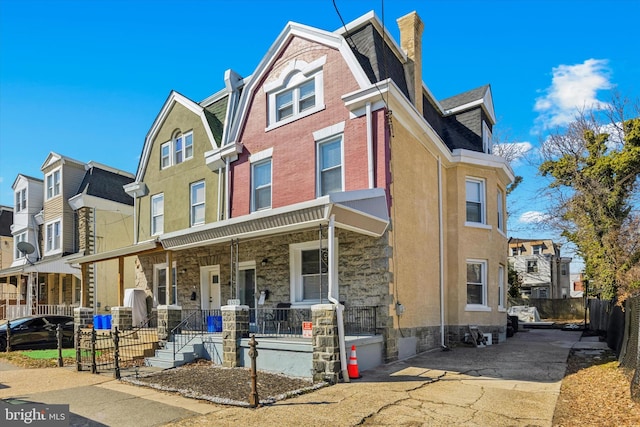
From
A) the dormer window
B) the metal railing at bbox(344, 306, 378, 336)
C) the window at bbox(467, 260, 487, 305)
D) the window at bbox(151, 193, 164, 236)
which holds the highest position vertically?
the dormer window

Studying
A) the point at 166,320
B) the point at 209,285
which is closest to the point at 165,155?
the point at 209,285

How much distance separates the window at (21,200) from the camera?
94.4 feet

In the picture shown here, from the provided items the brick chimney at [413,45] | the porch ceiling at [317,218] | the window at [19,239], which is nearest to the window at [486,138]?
the brick chimney at [413,45]

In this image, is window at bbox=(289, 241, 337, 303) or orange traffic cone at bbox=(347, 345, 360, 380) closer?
orange traffic cone at bbox=(347, 345, 360, 380)

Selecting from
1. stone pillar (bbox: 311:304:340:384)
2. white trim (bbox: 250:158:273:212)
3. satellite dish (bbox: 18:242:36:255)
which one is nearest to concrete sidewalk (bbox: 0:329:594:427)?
stone pillar (bbox: 311:304:340:384)

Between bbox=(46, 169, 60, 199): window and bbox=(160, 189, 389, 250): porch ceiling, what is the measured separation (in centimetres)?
1737

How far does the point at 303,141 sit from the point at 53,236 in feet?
62.7

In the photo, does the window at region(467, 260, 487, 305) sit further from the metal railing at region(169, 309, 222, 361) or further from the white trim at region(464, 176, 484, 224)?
the metal railing at region(169, 309, 222, 361)

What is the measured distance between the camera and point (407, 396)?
788 centimetres

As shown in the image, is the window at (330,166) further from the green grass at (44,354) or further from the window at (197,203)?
the green grass at (44,354)

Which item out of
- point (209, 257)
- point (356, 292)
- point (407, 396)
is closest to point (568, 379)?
point (407, 396)

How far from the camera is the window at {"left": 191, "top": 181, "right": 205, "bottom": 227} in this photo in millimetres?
17172

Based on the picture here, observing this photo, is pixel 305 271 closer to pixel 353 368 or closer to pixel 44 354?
pixel 353 368

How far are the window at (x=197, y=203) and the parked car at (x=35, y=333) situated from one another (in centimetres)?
641
